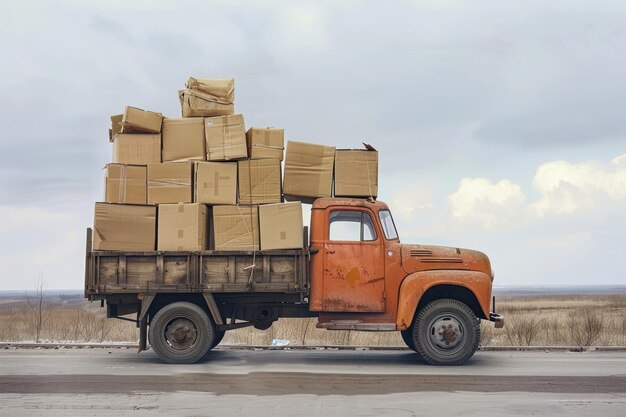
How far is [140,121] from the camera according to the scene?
472 inches

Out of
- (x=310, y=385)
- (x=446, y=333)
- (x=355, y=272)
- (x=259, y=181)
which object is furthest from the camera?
(x=259, y=181)

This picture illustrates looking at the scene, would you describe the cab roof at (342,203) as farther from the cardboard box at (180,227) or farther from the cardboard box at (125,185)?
the cardboard box at (125,185)

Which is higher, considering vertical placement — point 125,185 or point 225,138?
point 225,138

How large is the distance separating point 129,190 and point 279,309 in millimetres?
3292

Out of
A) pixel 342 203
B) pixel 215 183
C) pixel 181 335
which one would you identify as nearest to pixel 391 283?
pixel 342 203

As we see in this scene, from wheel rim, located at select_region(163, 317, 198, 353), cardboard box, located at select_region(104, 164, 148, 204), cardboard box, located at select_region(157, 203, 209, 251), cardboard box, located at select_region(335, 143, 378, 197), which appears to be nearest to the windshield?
cardboard box, located at select_region(335, 143, 378, 197)

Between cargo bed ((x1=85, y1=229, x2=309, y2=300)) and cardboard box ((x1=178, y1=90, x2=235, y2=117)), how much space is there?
2494 mm

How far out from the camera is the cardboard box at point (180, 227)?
11.7 metres

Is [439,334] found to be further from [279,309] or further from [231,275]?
[231,275]

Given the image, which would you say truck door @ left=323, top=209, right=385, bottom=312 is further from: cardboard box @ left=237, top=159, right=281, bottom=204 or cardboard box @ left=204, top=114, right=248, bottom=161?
cardboard box @ left=204, top=114, right=248, bottom=161

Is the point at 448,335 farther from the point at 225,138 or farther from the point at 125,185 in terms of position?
the point at 125,185

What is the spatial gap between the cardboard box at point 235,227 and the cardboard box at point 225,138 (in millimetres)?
920

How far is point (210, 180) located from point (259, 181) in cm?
84

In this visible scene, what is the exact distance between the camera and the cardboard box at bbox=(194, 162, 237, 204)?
1191cm
